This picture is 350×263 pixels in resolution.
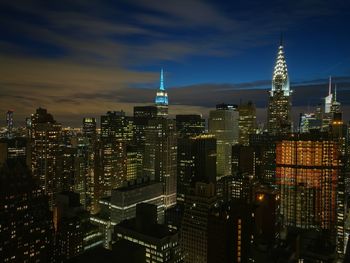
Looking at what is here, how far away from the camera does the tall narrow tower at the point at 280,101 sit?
201 feet

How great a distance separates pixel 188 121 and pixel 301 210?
34.3 meters

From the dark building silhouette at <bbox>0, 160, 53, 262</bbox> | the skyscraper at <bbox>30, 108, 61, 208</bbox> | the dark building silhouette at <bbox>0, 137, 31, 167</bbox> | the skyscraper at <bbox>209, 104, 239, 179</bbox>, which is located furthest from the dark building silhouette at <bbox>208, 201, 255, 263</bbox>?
the skyscraper at <bbox>209, 104, 239, 179</bbox>

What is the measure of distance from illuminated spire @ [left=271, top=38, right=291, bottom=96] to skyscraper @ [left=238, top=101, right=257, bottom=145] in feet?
24.5

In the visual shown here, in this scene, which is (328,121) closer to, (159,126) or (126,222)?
(159,126)

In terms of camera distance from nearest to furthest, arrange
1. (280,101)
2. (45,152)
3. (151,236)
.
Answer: (151,236)
(45,152)
(280,101)

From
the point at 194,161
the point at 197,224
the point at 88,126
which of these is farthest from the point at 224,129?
the point at 197,224

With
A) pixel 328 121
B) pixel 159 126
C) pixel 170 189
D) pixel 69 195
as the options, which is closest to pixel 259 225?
pixel 69 195

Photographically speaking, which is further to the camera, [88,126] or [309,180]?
[88,126]

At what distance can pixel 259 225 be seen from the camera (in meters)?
20.6

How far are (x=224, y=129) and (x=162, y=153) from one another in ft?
68.4

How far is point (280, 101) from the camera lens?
218 ft

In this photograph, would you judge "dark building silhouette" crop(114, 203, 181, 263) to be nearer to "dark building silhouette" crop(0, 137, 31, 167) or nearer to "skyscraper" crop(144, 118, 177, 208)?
"skyscraper" crop(144, 118, 177, 208)

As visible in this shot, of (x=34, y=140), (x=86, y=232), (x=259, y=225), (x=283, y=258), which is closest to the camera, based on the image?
(x=283, y=258)

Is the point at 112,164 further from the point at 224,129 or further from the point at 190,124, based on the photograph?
the point at 224,129
